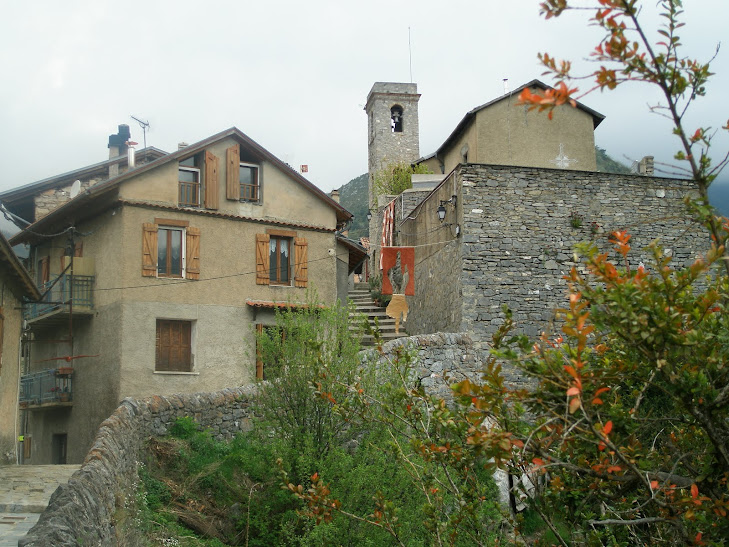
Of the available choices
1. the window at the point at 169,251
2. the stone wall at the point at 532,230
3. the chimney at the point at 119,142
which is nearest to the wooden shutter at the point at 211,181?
the window at the point at 169,251

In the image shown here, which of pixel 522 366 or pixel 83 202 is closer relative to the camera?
pixel 522 366

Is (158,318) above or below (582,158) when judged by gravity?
below

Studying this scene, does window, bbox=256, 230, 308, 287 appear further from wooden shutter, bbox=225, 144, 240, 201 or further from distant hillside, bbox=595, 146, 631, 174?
distant hillside, bbox=595, 146, 631, 174

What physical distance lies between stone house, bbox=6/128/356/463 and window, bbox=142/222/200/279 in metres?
0.03

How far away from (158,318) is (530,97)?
59.3ft

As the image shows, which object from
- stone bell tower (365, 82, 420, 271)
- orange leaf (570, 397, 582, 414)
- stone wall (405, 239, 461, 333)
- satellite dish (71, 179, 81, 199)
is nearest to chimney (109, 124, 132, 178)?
satellite dish (71, 179, 81, 199)

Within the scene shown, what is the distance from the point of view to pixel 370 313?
2664 cm

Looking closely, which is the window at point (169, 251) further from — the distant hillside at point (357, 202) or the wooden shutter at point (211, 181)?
the distant hillside at point (357, 202)

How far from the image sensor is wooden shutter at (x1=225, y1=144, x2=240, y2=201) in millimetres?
21609

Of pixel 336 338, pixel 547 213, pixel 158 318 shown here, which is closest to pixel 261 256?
pixel 158 318

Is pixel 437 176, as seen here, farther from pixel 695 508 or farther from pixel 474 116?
pixel 695 508

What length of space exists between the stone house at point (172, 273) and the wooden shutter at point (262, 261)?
1.2 inches

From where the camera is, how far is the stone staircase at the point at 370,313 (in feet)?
73.7

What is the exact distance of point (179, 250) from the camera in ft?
68.3
